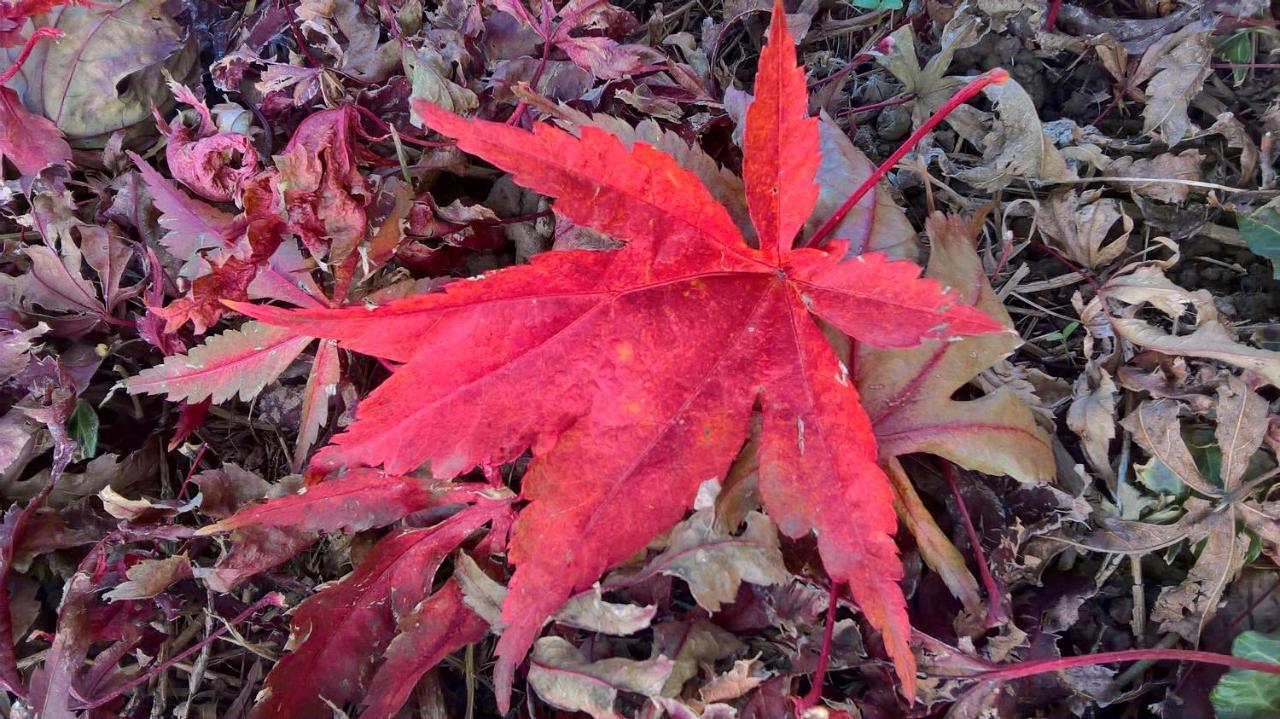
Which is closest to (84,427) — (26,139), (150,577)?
(150,577)

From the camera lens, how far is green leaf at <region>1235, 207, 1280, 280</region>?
0.96m

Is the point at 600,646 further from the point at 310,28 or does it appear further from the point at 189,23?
the point at 189,23

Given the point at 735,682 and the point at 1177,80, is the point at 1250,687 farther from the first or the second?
the point at 1177,80

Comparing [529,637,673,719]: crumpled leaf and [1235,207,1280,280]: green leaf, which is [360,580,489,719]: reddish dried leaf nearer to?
[529,637,673,719]: crumpled leaf

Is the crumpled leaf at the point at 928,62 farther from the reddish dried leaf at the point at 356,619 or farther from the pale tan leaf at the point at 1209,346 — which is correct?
the reddish dried leaf at the point at 356,619

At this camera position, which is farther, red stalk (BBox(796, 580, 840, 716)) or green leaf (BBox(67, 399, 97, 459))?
green leaf (BBox(67, 399, 97, 459))

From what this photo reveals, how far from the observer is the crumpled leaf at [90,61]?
3.73 feet

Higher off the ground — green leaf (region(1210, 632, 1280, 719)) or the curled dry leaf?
the curled dry leaf

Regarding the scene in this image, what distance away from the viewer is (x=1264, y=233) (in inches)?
38.1

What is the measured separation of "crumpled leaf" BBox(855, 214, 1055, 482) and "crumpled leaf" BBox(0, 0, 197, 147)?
3.70ft

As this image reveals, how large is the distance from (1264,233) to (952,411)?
0.50 metres

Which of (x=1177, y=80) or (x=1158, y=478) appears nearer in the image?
(x=1158, y=478)

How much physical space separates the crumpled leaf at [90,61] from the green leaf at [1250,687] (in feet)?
5.26

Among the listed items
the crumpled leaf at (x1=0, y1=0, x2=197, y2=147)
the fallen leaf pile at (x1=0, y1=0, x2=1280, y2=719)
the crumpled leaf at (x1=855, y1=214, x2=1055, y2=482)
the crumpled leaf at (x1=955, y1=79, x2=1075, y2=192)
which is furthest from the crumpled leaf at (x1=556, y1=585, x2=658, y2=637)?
the crumpled leaf at (x1=0, y1=0, x2=197, y2=147)
